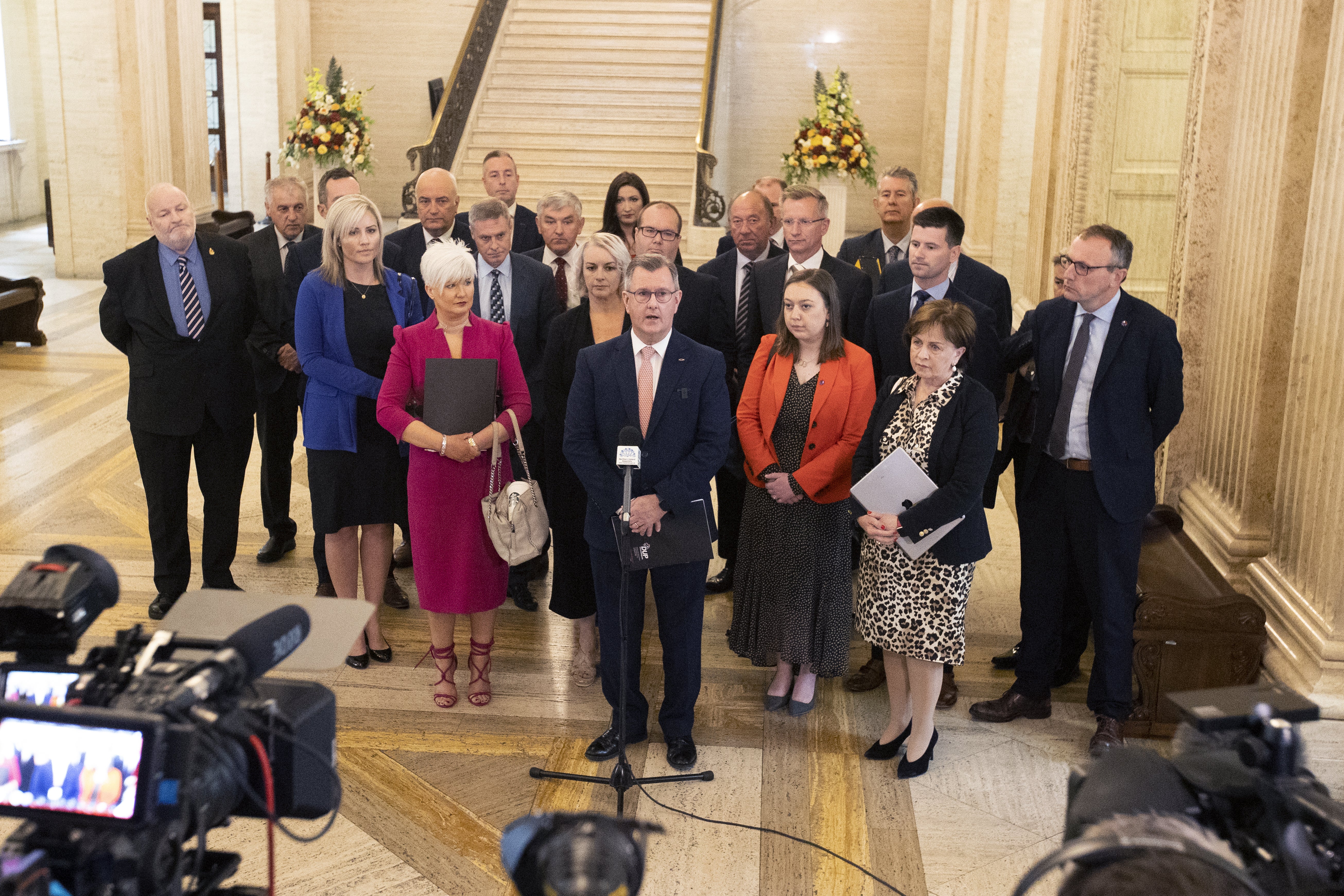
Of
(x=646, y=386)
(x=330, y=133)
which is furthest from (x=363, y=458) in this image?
(x=330, y=133)

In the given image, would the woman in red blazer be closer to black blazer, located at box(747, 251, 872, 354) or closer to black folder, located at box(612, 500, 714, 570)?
black folder, located at box(612, 500, 714, 570)

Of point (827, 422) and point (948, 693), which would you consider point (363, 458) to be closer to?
A: point (827, 422)

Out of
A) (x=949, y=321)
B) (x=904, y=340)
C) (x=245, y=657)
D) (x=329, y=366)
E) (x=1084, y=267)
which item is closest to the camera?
(x=245, y=657)

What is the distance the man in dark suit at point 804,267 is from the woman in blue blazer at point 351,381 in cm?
149

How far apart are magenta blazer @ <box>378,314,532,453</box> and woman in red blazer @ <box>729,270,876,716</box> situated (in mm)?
914

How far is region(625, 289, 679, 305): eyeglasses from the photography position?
4223 mm

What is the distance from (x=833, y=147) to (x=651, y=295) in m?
7.04

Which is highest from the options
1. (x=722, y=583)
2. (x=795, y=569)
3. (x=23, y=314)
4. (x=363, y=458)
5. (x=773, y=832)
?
(x=363, y=458)

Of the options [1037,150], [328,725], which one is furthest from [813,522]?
[1037,150]

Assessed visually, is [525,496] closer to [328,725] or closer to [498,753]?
[498,753]

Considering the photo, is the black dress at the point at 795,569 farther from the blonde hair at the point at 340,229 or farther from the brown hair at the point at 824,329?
the blonde hair at the point at 340,229

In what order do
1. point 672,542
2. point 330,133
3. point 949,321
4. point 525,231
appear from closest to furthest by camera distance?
point 949,321
point 672,542
point 525,231
point 330,133

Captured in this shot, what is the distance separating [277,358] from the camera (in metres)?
5.81

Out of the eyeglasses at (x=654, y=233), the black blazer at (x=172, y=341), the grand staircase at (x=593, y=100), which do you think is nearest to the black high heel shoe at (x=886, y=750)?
the eyeglasses at (x=654, y=233)
